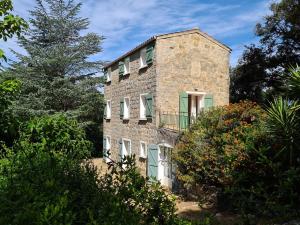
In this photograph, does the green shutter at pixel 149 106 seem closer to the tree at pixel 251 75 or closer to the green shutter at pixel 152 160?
the green shutter at pixel 152 160

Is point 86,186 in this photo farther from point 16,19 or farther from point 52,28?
point 52,28

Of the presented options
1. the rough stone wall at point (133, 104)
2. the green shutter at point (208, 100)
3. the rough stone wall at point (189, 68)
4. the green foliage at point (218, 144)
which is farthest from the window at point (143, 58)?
the green foliage at point (218, 144)

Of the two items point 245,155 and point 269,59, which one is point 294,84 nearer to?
point 245,155

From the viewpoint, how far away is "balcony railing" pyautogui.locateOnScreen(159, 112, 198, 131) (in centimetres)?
1620

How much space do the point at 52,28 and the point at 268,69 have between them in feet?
53.7

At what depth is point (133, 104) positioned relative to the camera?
63.5ft

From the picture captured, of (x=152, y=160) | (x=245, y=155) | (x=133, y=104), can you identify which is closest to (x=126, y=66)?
(x=133, y=104)

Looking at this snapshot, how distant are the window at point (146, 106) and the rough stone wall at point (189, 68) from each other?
77 centimetres

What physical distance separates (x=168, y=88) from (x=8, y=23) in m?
11.7

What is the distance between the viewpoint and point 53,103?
80.6 feet

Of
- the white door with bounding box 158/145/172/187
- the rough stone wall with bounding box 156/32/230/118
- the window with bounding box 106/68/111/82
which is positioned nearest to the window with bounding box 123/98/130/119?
the window with bounding box 106/68/111/82

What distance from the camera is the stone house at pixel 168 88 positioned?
1628 cm

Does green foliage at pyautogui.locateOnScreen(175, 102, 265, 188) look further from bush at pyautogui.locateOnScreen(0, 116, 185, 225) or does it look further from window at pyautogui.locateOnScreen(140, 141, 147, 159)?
bush at pyautogui.locateOnScreen(0, 116, 185, 225)

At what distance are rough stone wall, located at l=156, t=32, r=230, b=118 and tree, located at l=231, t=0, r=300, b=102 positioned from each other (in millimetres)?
4091
